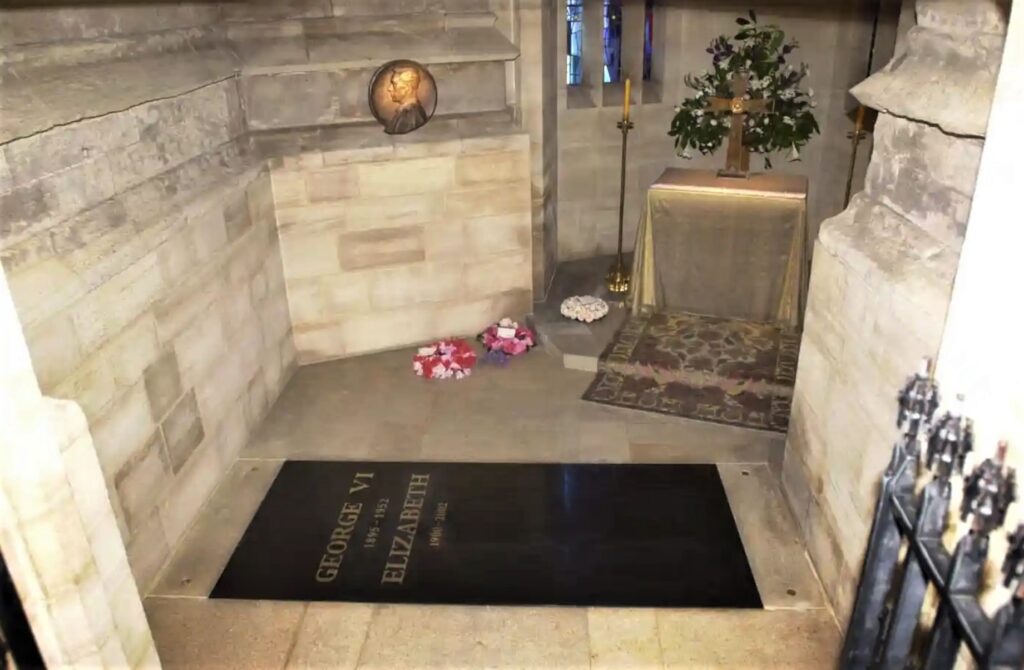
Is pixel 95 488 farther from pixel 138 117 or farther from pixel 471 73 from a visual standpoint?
pixel 471 73

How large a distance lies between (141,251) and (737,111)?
3608mm

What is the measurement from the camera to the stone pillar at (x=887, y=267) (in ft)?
7.02

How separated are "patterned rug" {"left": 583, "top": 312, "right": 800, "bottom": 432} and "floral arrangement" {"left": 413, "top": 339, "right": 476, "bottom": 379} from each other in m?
0.79

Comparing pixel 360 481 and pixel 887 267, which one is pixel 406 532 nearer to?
pixel 360 481

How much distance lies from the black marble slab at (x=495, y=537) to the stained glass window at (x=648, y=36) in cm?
405

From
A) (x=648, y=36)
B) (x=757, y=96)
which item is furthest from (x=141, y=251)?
(x=648, y=36)

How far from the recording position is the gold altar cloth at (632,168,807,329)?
471 centimetres

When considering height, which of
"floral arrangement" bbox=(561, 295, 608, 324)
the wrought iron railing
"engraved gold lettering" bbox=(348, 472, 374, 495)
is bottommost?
"engraved gold lettering" bbox=(348, 472, 374, 495)

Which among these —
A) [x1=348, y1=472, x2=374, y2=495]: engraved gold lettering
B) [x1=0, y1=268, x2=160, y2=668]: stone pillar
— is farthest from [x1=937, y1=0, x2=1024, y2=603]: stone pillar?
[x1=348, y1=472, x2=374, y2=495]: engraved gold lettering

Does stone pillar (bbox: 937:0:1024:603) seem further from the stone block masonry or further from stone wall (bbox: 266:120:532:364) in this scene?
stone wall (bbox: 266:120:532:364)

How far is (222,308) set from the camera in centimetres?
375

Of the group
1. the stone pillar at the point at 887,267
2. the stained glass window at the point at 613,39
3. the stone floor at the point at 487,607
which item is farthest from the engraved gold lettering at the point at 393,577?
the stained glass window at the point at 613,39

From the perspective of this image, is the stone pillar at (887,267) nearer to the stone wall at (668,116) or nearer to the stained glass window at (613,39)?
the stone wall at (668,116)

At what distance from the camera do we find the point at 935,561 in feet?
4.39
